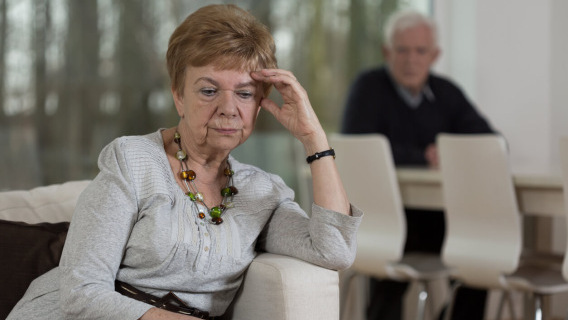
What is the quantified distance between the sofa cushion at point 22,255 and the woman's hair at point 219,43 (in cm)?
43

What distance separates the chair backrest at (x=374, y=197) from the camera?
3.15 meters

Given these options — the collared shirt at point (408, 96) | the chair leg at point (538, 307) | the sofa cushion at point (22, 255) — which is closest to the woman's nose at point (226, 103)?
the sofa cushion at point (22, 255)

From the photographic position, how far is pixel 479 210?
299 centimetres

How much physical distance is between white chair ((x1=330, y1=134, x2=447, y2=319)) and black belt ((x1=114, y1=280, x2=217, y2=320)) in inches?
65.9

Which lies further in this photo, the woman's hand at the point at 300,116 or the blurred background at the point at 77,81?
the blurred background at the point at 77,81

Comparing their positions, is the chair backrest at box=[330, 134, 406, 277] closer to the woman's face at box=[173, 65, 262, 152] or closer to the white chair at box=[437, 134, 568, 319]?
the white chair at box=[437, 134, 568, 319]

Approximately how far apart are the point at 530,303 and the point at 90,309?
1.98 metres

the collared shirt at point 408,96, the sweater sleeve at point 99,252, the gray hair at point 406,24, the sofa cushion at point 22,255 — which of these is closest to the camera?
the sweater sleeve at point 99,252

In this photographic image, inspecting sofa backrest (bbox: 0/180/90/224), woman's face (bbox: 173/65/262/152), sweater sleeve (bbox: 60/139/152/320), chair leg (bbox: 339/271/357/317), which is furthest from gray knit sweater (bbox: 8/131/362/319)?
chair leg (bbox: 339/271/357/317)

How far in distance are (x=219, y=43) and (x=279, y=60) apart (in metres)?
2.73

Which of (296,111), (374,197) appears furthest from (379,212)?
(296,111)

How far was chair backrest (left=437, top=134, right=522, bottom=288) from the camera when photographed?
2.90 metres

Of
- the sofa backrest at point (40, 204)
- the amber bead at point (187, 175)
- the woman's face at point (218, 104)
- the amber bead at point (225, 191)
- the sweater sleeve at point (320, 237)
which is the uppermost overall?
the woman's face at point (218, 104)

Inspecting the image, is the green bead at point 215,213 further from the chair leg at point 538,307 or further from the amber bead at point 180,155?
the chair leg at point 538,307
